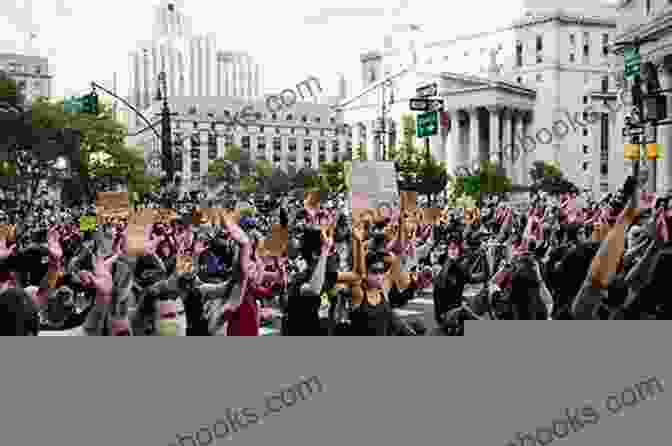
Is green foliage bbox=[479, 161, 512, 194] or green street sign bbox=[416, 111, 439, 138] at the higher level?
green street sign bbox=[416, 111, 439, 138]

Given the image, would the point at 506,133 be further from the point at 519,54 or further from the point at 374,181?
the point at 374,181

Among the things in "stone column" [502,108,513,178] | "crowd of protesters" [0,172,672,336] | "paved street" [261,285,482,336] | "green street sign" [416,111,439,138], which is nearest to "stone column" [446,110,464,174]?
"stone column" [502,108,513,178]

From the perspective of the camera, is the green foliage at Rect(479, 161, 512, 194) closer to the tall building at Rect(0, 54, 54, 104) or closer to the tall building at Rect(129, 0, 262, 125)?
the tall building at Rect(129, 0, 262, 125)

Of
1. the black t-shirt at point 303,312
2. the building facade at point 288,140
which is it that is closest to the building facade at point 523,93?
the building facade at point 288,140

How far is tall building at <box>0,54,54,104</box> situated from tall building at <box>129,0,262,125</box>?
11876 mm

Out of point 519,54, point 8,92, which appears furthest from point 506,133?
point 8,92

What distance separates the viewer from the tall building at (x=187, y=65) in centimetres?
9206

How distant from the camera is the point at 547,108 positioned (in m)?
105

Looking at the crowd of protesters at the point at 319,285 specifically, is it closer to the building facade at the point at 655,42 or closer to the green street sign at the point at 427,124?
the green street sign at the point at 427,124

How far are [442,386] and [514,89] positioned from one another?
9895 cm

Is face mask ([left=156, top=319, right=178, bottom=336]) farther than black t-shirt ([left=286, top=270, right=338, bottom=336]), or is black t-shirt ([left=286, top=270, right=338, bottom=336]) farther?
black t-shirt ([left=286, top=270, right=338, bottom=336])

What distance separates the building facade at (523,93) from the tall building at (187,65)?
16.0m

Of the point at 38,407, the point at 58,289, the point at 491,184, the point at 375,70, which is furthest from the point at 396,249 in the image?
the point at 375,70

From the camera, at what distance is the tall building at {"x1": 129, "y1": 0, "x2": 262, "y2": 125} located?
92.1 m
